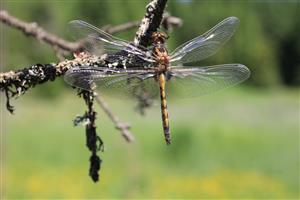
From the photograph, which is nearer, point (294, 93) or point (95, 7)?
point (95, 7)

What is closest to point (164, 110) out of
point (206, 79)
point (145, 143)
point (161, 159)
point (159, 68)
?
point (159, 68)

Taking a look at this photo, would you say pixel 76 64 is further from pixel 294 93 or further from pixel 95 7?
pixel 294 93

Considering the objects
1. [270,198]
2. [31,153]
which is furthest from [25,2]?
[270,198]

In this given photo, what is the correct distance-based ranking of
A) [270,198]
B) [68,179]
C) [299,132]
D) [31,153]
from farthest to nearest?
[299,132], [31,153], [68,179], [270,198]

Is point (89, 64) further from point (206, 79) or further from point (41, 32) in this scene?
point (41, 32)

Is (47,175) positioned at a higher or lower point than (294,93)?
lower

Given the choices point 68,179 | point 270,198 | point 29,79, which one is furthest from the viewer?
point 68,179
